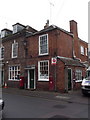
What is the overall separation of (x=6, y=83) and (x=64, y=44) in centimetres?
1011

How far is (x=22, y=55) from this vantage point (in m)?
17.9

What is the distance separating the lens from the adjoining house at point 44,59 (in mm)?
14265

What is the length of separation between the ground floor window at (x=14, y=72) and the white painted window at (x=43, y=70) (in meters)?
3.87

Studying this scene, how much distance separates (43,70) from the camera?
1552 cm

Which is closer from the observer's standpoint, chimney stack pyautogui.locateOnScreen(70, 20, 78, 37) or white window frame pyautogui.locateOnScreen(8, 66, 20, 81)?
chimney stack pyautogui.locateOnScreen(70, 20, 78, 37)

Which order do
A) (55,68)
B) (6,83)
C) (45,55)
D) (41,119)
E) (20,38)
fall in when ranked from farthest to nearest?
(6,83) → (20,38) → (45,55) → (55,68) → (41,119)

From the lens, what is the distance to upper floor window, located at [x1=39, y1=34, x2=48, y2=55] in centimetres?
1565

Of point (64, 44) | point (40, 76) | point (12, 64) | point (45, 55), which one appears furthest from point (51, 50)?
point (12, 64)

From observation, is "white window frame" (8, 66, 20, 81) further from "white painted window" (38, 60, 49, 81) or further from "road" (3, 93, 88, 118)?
"road" (3, 93, 88, 118)

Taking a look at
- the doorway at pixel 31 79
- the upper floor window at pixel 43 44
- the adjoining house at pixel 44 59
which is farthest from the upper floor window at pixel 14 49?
the upper floor window at pixel 43 44

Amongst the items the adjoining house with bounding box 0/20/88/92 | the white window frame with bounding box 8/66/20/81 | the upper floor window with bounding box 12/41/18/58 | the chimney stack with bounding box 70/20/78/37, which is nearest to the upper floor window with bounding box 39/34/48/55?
the adjoining house with bounding box 0/20/88/92

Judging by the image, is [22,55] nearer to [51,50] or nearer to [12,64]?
[12,64]

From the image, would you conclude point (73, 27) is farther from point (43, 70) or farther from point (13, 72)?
point (13, 72)

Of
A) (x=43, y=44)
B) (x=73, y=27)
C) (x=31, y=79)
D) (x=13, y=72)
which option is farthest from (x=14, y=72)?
(x=73, y=27)
